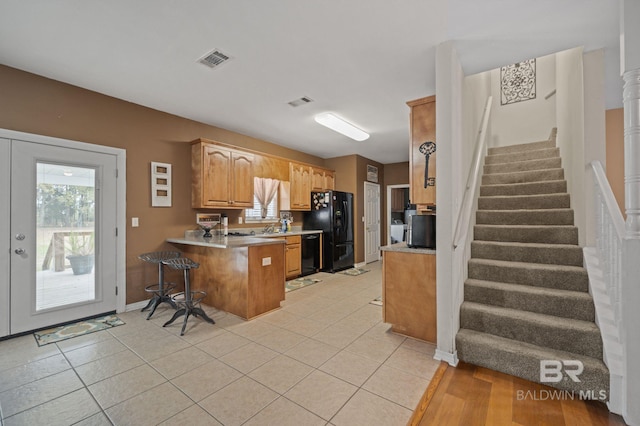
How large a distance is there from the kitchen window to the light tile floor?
7.46 ft

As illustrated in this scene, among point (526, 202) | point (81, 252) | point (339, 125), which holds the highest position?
point (339, 125)

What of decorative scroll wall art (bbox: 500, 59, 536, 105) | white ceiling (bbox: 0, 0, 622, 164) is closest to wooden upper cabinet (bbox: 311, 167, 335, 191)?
white ceiling (bbox: 0, 0, 622, 164)

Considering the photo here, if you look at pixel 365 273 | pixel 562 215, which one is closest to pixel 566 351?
pixel 562 215

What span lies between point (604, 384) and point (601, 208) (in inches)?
53.1

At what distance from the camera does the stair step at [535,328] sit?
2002mm

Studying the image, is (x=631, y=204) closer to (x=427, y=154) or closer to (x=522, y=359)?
(x=522, y=359)

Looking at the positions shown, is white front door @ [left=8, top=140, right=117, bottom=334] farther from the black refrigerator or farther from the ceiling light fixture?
the black refrigerator

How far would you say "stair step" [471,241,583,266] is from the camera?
263 cm

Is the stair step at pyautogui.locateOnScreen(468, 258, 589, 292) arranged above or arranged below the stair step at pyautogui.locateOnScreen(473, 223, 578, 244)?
below

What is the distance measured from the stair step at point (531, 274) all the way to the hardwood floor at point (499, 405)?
0.94 m

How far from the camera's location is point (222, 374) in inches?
83.8

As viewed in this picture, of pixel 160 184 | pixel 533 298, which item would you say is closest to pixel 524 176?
pixel 533 298

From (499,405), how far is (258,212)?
449cm

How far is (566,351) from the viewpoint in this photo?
2062 millimetres
